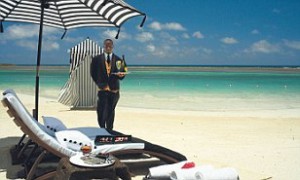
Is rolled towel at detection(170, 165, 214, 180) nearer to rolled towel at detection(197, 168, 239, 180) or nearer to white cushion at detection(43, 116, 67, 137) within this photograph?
rolled towel at detection(197, 168, 239, 180)

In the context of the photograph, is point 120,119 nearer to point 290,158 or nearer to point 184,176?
point 290,158

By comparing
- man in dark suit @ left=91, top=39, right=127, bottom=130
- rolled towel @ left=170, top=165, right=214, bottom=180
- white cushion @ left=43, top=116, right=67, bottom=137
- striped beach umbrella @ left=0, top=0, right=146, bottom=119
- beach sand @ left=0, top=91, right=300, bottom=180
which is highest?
striped beach umbrella @ left=0, top=0, right=146, bottom=119

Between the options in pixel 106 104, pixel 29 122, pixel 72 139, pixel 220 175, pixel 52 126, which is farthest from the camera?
pixel 106 104

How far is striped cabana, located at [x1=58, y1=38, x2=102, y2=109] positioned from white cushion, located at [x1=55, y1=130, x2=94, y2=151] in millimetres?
6496

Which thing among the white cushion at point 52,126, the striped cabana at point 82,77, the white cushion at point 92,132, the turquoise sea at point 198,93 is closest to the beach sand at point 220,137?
the striped cabana at point 82,77

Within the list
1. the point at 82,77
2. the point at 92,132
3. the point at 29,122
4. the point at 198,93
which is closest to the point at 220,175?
the point at 29,122

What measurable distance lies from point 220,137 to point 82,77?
5097mm

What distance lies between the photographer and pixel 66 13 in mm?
5707

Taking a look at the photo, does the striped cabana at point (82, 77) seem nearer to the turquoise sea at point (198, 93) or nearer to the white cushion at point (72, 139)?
the turquoise sea at point (198, 93)

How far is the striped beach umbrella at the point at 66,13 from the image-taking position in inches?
197

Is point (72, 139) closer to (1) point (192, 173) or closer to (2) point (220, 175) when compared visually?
(1) point (192, 173)

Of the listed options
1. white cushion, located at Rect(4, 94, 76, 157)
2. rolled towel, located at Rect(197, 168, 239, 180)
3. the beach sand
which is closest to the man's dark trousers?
the beach sand

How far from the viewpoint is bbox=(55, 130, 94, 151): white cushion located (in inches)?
156

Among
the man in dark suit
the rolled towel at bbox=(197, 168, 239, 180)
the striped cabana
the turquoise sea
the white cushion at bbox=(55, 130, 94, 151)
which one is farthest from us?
the turquoise sea
